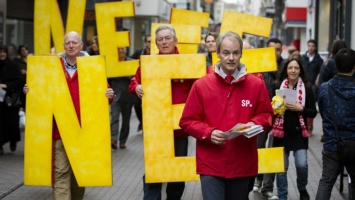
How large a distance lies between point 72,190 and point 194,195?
220 cm

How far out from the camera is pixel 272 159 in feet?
26.3

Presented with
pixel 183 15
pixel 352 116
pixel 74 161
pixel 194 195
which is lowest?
pixel 194 195

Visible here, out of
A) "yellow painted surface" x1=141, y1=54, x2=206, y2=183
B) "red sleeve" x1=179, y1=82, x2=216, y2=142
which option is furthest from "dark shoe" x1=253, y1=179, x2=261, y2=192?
"red sleeve" x1=179, y1=82, x2=216, y2=142

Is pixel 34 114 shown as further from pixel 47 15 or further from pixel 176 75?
pixel 47 15

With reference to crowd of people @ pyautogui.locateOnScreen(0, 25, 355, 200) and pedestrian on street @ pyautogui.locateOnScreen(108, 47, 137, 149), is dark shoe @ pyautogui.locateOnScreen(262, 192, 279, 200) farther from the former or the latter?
pedestrian on street @ pyautogui.locateOnScreen(108, 47, 137, 149)

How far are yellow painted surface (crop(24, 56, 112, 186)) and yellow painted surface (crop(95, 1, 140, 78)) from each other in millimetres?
3018

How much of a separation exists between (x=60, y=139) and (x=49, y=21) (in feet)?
10.3

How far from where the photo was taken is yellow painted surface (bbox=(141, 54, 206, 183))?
7797 mm

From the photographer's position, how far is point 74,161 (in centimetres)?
781

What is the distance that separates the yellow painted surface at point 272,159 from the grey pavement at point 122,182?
1.58m

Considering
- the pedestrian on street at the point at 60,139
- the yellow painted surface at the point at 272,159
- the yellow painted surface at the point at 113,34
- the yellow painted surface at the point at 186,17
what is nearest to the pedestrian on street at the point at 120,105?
the yellow painted surface at the point at 113,34

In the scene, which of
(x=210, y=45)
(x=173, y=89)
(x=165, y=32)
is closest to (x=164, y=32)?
(x=165, y=32)

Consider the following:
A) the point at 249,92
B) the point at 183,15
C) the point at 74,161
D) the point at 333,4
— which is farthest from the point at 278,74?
the point at 333,4

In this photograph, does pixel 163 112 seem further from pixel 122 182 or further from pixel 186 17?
pixel 122 182
